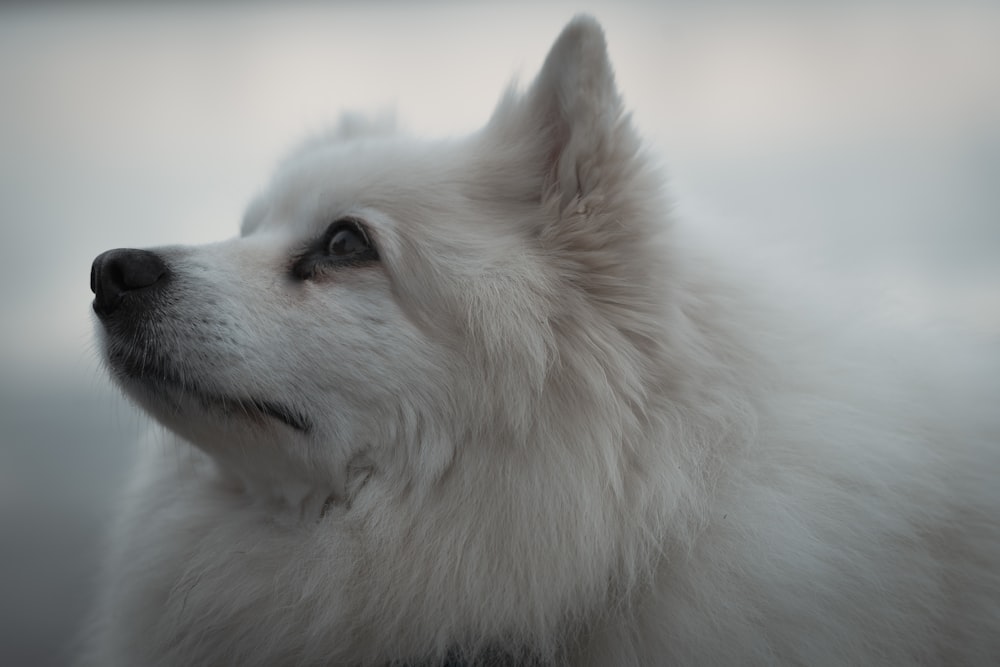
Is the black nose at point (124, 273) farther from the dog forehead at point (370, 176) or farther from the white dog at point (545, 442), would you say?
the dog forehead at point (370, 176)

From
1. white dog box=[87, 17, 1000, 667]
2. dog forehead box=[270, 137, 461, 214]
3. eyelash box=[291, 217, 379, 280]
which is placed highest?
dog forehead box=[270, 137, 461, 214]

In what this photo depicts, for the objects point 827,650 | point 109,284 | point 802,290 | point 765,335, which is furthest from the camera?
point 802,290

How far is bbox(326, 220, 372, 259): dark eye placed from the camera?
1193mm

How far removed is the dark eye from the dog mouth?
28cm

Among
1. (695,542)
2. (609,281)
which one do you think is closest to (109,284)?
(609,281)

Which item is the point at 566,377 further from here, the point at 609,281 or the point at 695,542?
the point at 695,542

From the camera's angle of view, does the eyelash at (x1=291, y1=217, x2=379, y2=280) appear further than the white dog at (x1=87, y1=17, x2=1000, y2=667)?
Yes

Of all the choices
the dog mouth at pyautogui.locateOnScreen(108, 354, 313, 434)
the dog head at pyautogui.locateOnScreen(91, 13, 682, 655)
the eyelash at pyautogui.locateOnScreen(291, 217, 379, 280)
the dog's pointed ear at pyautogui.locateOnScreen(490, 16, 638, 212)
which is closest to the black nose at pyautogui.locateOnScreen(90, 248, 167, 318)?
the dog head at pyautogui.locateOnScreen(91, 13, 682, 655)

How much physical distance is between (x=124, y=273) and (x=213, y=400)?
25 cm

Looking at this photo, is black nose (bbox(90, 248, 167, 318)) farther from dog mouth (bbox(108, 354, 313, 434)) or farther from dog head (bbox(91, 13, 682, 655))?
dog mouth (bbox(108, 354, 313, 434))

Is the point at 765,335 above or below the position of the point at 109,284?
below

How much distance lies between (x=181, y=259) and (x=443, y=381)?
0.48 metres

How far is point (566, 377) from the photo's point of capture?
116 cm

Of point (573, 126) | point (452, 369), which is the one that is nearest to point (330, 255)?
point (452, 369)
